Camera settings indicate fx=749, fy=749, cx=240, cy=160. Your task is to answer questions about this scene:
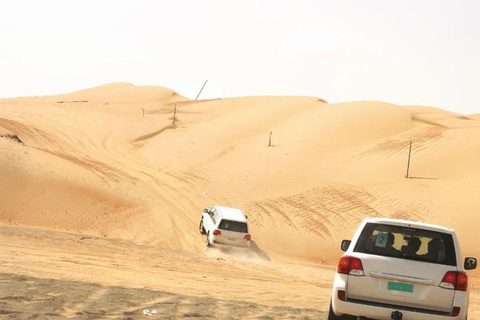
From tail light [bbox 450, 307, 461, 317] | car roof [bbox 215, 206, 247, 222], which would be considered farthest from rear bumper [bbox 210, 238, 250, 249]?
tail light [bbox 450, 307, 461, 317]

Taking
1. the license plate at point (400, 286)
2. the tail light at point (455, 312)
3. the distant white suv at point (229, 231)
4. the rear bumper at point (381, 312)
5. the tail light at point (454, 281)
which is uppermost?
the tail light at point (454, 281)

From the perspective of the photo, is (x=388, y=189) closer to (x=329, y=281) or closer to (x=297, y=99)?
(x=329, y=281)

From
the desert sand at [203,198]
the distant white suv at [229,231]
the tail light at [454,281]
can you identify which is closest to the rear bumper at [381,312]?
the tail light at [454,281]

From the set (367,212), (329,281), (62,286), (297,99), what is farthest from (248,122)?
(62,286)

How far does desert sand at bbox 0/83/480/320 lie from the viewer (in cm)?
1296

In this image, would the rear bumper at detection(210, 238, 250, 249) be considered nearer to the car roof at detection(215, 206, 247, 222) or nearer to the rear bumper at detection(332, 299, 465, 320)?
the car roof at detection(215, 206, 247, 222)

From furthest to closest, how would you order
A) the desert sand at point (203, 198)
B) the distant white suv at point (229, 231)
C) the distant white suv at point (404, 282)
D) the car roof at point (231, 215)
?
1. the car roof at point (231, 215)
2. the distant white suv at point (229, 231)
3. the desert sand at point (203, 198)
4. the distant white suv at point (404, 282)

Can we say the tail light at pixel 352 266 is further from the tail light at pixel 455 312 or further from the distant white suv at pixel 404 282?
the tail light at pixel 455 312

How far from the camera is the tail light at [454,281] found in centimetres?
923

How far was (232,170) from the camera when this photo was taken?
144 ft

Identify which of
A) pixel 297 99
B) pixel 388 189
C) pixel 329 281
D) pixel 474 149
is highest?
pixel 297 99

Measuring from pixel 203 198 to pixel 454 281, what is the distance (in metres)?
28.9

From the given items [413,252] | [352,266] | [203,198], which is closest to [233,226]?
[203,198]

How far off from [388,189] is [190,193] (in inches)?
395
